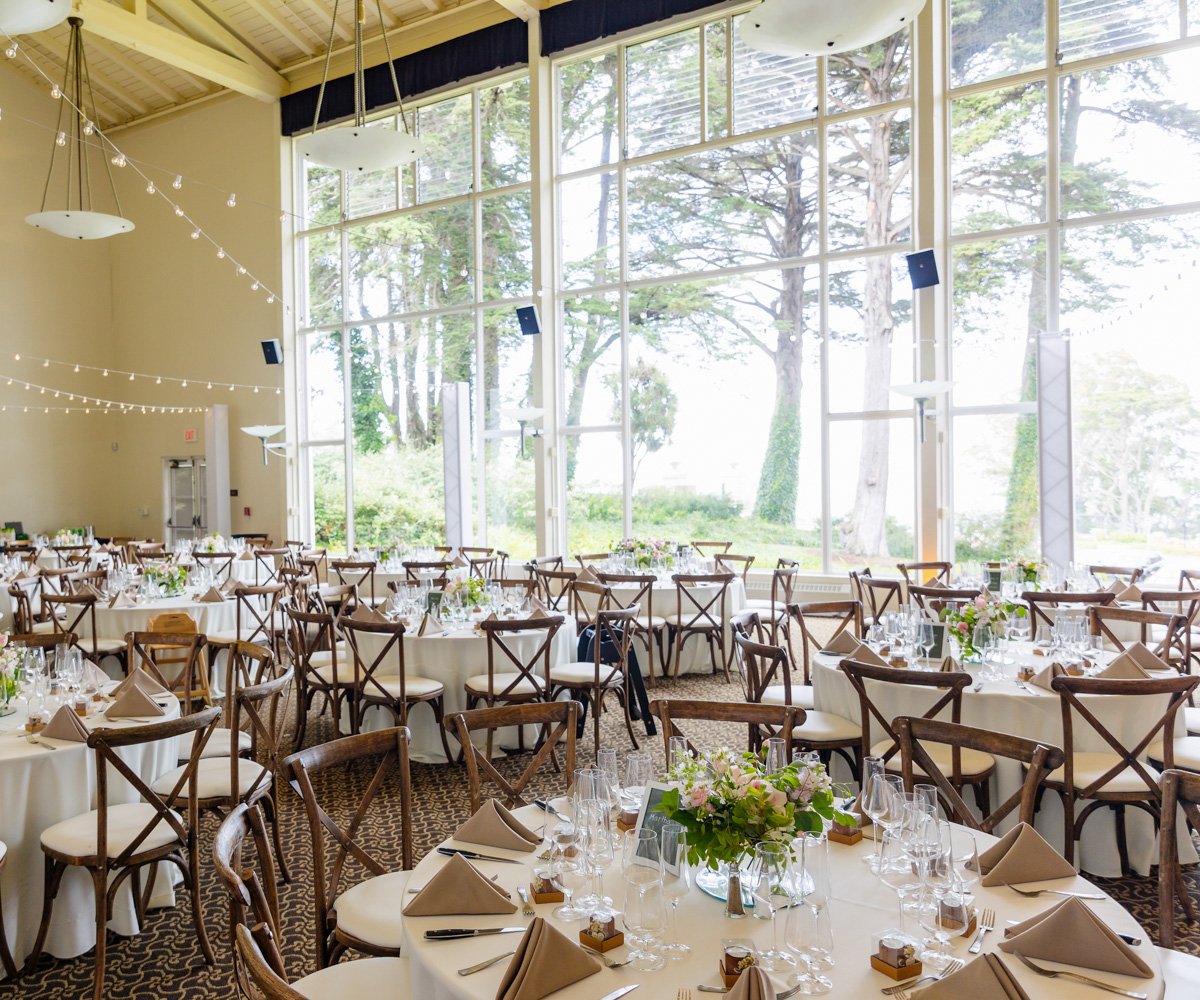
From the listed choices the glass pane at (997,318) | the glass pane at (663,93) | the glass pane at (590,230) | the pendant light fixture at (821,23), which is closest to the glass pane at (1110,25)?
the glass pane at (997,318)

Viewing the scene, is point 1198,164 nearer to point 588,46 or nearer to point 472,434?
point 588,46

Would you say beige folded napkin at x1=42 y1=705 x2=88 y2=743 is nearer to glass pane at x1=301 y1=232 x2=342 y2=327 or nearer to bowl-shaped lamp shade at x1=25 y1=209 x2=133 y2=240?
bowl-shaped lamp shade at x1=25 y1=209 x2=133 y2=240

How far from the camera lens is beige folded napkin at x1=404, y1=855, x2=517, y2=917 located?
2023 millimetres

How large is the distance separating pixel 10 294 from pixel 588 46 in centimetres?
1055

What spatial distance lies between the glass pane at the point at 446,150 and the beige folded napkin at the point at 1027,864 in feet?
38.4

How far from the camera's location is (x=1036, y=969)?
1729 mm

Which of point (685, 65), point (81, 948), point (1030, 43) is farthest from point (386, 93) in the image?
point (81, 948)

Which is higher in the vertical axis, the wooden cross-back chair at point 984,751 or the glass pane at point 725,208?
the glass pane at point 725,208

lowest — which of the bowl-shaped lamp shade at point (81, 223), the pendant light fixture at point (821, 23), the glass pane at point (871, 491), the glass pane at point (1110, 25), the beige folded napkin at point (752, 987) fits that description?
the beige folded napkin at point (752, 987)

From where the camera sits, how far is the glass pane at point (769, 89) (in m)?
10.1

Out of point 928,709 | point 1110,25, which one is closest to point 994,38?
point 1110,25

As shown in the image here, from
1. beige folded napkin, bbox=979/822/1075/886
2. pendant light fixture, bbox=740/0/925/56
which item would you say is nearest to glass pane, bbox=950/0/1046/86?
pendant light fixture, bbox=740/0/925/56

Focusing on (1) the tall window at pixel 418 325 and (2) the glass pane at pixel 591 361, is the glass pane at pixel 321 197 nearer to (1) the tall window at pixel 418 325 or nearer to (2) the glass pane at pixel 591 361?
(1) the tall window at pixel 418 325

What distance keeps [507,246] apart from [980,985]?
37.5 ft
